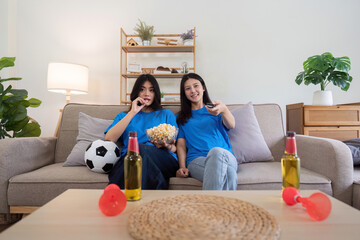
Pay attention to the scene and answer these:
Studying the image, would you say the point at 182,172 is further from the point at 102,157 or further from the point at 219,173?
the point at 102,157

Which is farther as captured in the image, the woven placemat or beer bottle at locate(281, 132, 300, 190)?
beer bottle at locate(281, 132, 300, 190)

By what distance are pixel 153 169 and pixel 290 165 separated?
0.70m

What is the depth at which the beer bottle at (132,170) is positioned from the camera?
751 mm

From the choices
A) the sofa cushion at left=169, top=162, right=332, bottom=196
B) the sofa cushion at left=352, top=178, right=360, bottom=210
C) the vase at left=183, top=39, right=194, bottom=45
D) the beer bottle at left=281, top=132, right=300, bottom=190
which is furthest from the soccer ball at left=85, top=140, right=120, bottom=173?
the vase at left=183, top=39, right=194, bottom=45

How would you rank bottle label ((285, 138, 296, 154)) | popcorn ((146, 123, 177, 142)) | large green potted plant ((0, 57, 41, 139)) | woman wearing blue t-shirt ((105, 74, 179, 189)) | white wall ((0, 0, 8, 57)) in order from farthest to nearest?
white wall ((0, 0, 8, 57))
large green potted plant ((0, 57, 41, 139))
popcorn ((146, 123, 177, 142))
woman wearing blue t-shirt ((105, 74, 179, 189))
bottle label ((285, 138, 296, 154))

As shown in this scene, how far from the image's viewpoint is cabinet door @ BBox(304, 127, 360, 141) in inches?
83.5

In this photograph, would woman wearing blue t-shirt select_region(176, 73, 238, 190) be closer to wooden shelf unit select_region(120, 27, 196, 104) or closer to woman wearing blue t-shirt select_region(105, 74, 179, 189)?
woman wearing blue t-shirt select_region(105, 74, 179, 189)

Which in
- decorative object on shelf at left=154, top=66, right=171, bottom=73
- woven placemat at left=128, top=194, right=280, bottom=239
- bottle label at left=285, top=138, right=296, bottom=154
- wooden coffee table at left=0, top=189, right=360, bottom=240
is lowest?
wooden coffee table at left=0, top=189, right=360, bottom=240

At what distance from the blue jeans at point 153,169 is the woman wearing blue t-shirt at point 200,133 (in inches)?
3.0

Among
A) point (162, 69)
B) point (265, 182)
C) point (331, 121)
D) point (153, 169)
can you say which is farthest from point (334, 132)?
point (162, 69)

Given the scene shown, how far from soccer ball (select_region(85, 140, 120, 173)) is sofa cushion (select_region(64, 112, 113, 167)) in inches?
9.8

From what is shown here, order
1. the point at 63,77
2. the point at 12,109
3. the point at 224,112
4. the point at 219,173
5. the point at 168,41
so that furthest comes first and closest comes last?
the point at 168,41 < the point at 63,77 < the point at 12,109 < the point at 224,112 < the point at 219,173

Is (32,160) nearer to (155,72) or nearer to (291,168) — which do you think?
(291,168)

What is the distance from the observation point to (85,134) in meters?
1.68
